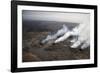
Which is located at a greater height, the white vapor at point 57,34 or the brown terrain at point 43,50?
the white vapor at point 57,34

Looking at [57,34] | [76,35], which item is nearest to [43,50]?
[57,34]

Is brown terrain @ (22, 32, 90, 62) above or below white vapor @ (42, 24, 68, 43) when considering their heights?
below

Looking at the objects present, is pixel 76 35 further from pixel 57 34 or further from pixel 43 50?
pixel 43 50

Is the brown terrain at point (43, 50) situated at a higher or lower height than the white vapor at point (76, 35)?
lower

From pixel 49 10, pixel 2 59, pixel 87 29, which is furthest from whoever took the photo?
pixel 87 29

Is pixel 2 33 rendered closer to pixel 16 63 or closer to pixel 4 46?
pixel 4 46

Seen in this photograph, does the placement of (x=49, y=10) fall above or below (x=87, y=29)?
above

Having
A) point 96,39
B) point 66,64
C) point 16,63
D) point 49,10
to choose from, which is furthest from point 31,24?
point 96,39

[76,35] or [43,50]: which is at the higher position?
[76,35]
